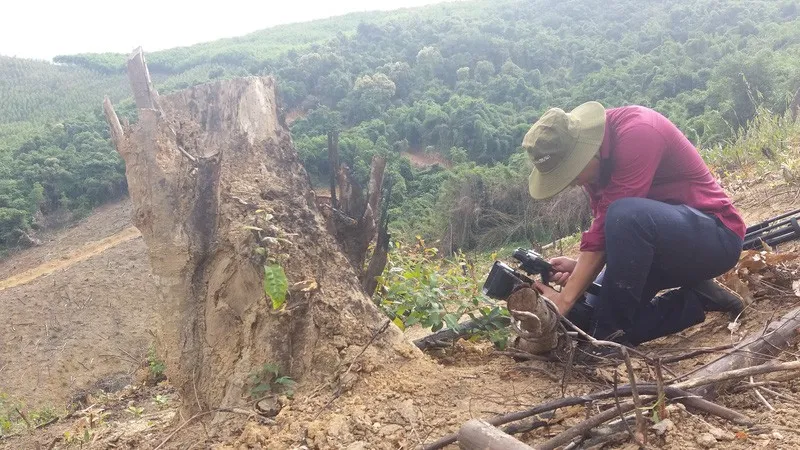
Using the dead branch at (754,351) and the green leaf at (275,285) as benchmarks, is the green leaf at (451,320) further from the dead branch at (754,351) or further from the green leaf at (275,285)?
the dead branch at (754,351)

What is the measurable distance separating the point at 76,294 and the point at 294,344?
11.9 metres

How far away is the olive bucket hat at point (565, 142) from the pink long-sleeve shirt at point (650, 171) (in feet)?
0.22

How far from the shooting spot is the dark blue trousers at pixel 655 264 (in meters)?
2.36

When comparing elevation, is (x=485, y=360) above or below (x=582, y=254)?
below

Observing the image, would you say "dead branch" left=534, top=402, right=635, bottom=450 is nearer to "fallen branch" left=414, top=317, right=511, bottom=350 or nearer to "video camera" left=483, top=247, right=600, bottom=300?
"video camera" left=483, top=247, right=600, bottom=300

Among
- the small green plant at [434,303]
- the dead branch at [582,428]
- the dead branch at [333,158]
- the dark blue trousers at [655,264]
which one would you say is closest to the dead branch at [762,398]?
the dead branch at [582,428]

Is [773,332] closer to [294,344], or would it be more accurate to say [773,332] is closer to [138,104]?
[294,344]

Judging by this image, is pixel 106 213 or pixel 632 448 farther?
pixel 106 213

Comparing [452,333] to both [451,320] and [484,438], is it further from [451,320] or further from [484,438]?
[484,438]

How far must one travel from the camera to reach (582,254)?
2.48m

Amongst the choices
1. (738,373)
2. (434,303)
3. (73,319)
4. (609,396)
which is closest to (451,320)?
(434,303)

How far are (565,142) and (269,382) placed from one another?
1.52 meters

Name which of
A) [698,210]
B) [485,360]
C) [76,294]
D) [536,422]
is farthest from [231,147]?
[76,294]

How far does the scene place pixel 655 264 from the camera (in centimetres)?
255
